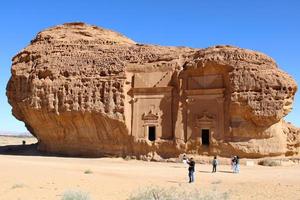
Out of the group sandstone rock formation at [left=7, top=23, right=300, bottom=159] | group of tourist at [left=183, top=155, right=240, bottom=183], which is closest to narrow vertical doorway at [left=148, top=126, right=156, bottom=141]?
sandstone rock formation at [left=7, top=23, right=300, bottom=159]

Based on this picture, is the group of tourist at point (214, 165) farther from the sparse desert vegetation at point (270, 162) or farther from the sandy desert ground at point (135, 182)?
the sparse desert vegetation at point (270, 162)

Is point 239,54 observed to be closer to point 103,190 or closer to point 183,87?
point 183,87

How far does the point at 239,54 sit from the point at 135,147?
473 inches

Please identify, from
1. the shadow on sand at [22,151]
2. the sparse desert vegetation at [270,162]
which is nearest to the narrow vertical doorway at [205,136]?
the sparse desert vegetation at [270,162]

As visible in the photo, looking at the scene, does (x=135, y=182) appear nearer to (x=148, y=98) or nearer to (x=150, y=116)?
(x=150, y=116)

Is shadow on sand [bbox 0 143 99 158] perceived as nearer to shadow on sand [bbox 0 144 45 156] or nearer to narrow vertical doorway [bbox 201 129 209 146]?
shadow on sand [bbox 0 144 45 156]

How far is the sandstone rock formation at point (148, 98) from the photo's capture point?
1268 inches

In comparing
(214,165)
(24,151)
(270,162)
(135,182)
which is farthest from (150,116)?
(24,151)

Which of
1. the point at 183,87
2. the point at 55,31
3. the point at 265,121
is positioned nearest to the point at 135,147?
the point at 183,87

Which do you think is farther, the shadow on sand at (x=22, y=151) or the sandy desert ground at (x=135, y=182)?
the shadow on sand at (x=22, y=151)

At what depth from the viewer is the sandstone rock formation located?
3222cm

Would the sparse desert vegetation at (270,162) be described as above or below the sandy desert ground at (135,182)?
above

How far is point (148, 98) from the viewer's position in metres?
36.1

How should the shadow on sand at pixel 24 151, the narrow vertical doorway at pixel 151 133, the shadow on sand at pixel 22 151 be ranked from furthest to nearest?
the shadow on sand at pixel 22 151, the shadow on sand at pixel 24 151, the narrow vertical doorway at pixel 151 133
